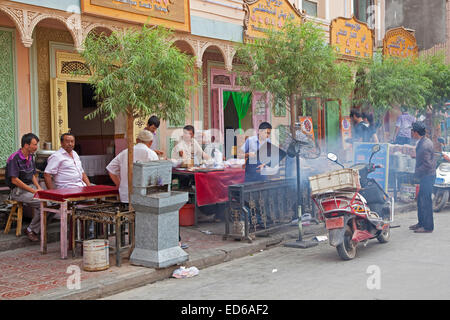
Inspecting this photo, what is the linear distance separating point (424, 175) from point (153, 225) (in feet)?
17.4

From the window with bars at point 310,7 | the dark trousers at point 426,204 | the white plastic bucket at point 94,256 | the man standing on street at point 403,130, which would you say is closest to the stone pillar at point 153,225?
the white plastic bucket at point 94,256

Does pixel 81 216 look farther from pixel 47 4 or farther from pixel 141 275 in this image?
pixel 47 4

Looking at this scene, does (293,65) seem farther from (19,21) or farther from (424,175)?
(19,21)

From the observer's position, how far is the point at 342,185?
7184 mm

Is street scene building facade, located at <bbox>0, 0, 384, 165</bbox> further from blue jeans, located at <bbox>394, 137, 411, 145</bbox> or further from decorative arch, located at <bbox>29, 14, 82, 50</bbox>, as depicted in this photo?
blue jeans, located at <bbox>394, 137, 411, 145</bbox>

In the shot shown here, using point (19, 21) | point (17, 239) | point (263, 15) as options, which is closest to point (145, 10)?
point (19, 21)

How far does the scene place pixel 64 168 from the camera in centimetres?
782

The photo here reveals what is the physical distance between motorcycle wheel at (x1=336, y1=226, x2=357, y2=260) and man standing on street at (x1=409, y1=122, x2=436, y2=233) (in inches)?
97.7

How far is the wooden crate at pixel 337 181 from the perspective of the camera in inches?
282

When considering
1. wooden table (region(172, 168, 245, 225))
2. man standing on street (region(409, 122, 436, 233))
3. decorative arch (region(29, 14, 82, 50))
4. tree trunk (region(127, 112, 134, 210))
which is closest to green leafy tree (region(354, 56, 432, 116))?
man standing on street (region(409, 122, 436, 233))

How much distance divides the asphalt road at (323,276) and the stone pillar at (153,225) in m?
0.37

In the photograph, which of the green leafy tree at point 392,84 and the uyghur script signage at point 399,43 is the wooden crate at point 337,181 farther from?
the uyghur script signage at point 399,43

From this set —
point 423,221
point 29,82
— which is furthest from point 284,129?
point 29,82
